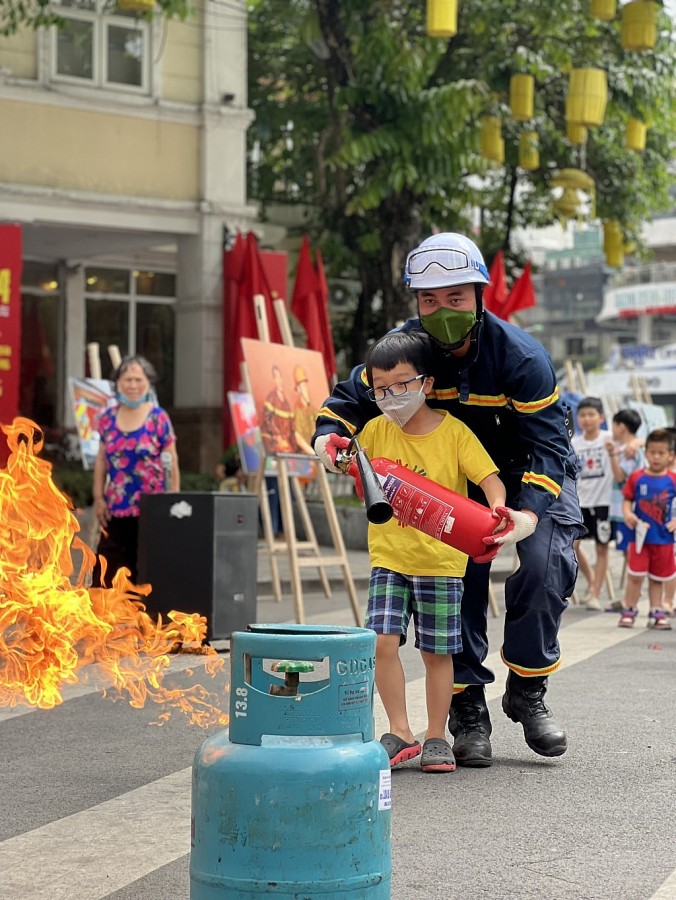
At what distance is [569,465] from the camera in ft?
19.1

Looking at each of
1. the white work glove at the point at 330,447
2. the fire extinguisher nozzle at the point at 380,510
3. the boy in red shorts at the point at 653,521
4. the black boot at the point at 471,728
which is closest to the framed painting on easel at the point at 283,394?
the boy in red shorts at the point at 653,521

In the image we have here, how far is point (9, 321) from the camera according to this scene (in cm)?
1688

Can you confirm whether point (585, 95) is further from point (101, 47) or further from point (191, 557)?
point (191, 557)

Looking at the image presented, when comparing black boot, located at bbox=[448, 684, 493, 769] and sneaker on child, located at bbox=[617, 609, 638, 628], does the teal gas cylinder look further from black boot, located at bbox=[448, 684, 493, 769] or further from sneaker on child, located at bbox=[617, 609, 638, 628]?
sneaker on child, located at bbox=[617, 609, 638, 628]

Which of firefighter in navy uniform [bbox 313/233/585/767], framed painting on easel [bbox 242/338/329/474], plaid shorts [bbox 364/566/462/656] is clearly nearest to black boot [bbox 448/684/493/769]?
firefighter in navy uniform [bbox 313/233/585/767]

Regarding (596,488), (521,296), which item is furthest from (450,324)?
(521,296)

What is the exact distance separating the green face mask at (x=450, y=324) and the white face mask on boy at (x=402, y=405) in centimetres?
20

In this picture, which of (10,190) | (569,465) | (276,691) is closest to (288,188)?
(10,190)

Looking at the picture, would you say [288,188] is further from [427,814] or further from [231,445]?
[427,814]

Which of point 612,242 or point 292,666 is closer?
point 292,666

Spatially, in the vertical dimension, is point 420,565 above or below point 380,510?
below

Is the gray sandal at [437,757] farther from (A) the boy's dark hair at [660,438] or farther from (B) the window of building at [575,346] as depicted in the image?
Answer: (B) the window of building at [575,346]

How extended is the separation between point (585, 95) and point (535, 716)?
1226cm

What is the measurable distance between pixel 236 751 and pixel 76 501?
15.2 metres
